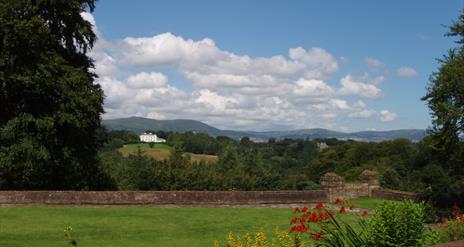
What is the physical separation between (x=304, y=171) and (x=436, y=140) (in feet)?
246

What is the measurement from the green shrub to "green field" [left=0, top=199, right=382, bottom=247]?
556 cm

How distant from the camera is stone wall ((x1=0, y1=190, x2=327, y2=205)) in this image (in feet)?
56.5

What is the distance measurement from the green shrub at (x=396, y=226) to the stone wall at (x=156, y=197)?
39.9ft

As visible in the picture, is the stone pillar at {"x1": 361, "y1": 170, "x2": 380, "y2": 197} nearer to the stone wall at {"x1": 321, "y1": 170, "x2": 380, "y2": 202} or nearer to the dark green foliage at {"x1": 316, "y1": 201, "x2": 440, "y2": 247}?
the stone wall at {"x1": 321, "y1": 170, "x2": 380, "y2": 202}

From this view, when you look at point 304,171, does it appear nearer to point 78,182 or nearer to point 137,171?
point 137,171

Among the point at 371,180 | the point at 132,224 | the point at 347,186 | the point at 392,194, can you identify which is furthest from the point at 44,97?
the point at 392,194

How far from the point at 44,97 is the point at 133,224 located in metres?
12.0

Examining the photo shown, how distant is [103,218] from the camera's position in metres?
15.1

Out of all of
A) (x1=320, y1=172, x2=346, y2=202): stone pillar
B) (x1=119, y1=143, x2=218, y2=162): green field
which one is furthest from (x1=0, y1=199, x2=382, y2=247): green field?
(x1=119, y1=143, x2=218, y2=162): green field

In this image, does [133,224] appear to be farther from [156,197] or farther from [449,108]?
[449,108]

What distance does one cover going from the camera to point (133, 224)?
14297 mm

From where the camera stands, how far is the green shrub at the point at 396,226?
22.6ft

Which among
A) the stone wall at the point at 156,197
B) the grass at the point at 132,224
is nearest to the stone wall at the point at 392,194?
the stone wall at the point at 156,197

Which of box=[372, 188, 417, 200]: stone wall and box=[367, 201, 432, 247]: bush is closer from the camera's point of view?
box=[367, 201, 432, 247]: bush
